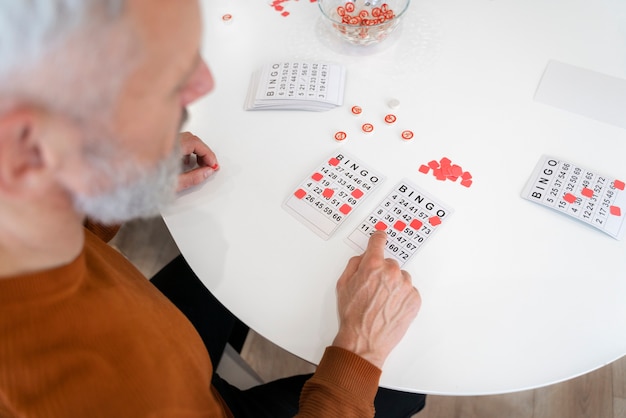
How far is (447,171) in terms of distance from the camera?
1021 millimetres

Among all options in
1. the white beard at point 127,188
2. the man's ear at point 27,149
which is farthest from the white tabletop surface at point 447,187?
the man's ear at point 27,149

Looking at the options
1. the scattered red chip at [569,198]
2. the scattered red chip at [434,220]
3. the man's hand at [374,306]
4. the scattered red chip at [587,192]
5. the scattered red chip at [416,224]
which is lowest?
the man's hand at [374,306]

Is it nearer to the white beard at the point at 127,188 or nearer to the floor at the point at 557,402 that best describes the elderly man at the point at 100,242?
the white beard at the point at 127,188

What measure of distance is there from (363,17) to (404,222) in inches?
21.7

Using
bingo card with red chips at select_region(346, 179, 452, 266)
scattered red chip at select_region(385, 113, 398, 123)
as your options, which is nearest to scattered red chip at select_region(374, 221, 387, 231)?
bingo card with red chips at select_region(346, 179, 452, 266)

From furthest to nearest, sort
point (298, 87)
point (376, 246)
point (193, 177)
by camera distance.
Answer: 1. point (298, 87)
2. point (193, 177)
3. point (376, 246)

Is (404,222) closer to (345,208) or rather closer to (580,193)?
(345,208)

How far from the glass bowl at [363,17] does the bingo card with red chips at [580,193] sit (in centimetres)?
47

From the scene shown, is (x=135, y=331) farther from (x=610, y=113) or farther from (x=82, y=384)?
(x=610, y=113)

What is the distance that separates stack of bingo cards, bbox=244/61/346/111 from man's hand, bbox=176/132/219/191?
0.17m

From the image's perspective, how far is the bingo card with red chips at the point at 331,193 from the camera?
99cm

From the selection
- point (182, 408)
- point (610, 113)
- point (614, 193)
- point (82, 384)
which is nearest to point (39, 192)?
point (82, 384)

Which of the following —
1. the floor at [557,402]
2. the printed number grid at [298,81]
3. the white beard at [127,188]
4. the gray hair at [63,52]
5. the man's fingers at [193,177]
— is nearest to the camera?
the gray hair at [63,52]

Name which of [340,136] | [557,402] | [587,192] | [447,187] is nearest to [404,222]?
[447,187]
